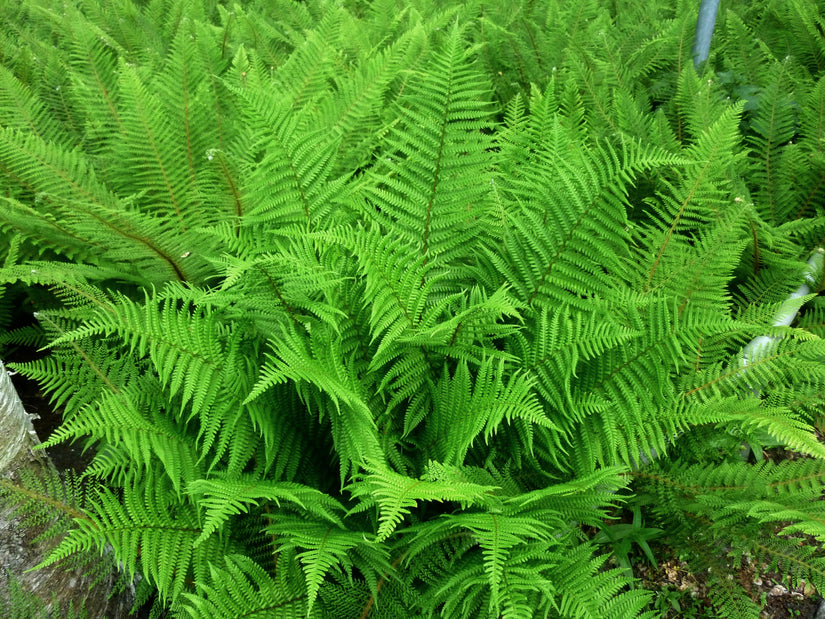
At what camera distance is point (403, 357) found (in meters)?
1.84

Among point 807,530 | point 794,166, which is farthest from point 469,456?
point 794,166

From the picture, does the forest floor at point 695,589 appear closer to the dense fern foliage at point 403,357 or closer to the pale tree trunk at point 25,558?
the dense fern foliage at point 403,357

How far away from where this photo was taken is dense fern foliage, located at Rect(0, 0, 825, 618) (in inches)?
62.9

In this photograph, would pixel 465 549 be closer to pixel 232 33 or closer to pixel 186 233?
pixel 186 233

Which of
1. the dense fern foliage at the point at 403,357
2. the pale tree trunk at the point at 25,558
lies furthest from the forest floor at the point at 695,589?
the pale tree trunk at the point at 25,558

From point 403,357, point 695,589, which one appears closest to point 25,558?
point 403,357

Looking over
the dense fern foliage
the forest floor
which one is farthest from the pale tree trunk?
the forest floor

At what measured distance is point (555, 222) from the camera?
187 cm

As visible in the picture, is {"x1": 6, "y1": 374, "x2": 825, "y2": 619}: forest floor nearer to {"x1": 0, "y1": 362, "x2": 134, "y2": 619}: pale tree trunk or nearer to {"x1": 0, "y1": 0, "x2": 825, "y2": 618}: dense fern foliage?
{"x1": 0, "y1": 0, "x2": 825, "y2": 618}: dense fern foliage

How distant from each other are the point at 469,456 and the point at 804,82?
266cm

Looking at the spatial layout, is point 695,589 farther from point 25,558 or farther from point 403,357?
point 25,558

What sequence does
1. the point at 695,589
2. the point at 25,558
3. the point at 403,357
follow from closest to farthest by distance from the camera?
1. the point at 25,558
2. the point at 403,357
3. the point at 695,589

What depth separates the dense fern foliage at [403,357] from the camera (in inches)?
62.9

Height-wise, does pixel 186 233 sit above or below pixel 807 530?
above
